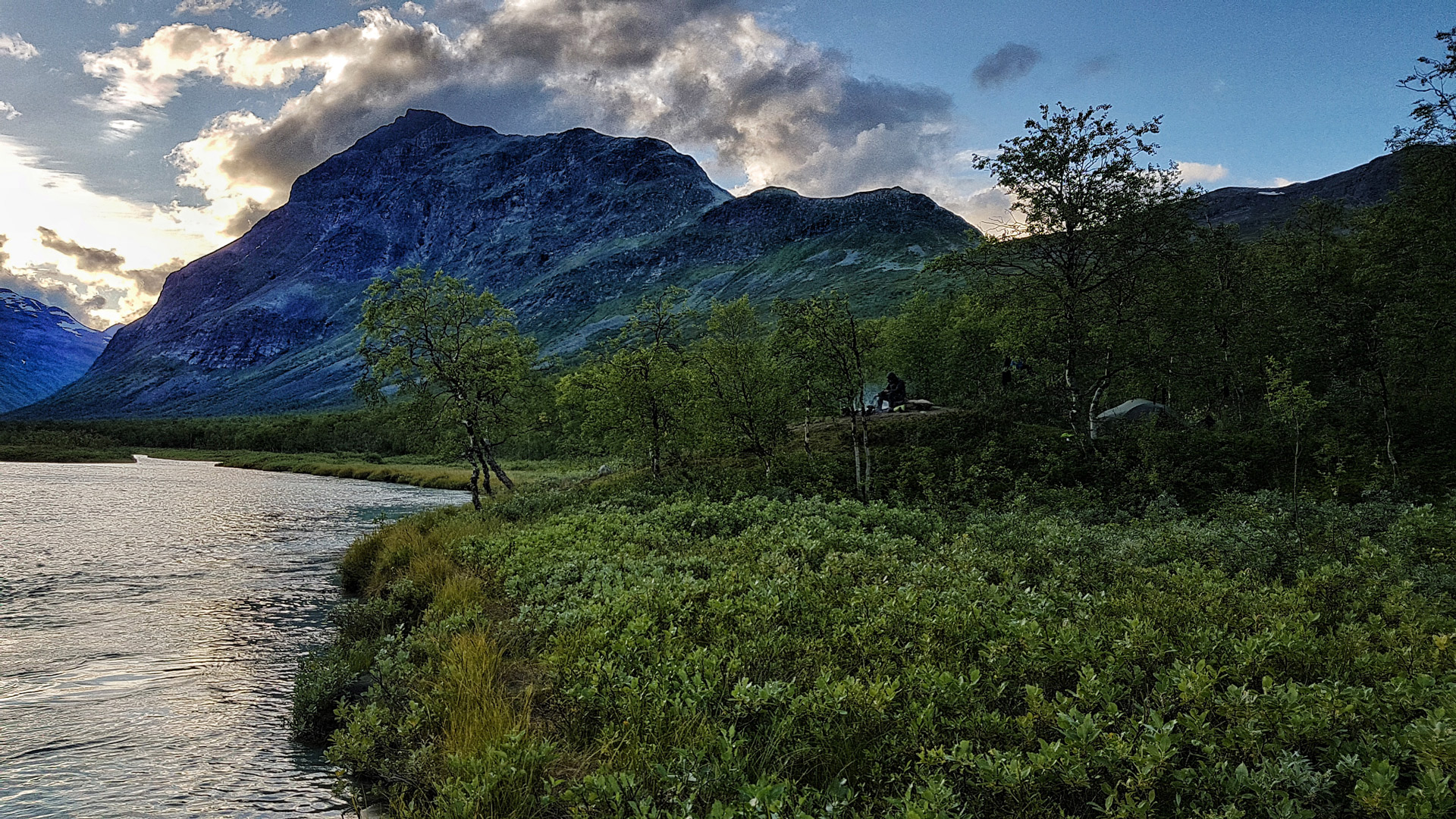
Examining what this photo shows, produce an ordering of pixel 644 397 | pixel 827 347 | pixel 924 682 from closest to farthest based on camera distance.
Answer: pixel 924 682 < pixel 827 347 < pixel 644 397

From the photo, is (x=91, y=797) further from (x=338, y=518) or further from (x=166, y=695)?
(x=338, y=518)

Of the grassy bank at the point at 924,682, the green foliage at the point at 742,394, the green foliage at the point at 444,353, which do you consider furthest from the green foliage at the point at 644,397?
the grassy bank at the point at 924,682

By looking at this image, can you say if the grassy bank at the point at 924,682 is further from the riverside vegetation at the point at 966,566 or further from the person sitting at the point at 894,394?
the person sitting at the point at 894,394

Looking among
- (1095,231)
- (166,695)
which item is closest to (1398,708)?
(166,695)

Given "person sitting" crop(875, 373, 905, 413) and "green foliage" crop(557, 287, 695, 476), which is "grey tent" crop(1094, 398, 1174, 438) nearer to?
"person sitting" crop(875, 373, 905, 413)

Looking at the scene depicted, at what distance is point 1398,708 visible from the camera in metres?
5.50

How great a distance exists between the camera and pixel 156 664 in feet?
40.6

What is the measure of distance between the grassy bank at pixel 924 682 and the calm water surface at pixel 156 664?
1.02 meters

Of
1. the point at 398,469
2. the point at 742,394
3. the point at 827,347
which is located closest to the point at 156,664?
the point at 742,394

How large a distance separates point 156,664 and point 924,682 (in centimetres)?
1396

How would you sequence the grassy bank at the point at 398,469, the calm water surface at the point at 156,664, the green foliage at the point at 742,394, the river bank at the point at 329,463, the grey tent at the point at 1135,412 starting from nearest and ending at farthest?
the calm water surface at the point at 156,664 → the green foliage at the point at 742,394 → the grey tent at the point at 1135,412 → the grassy bank at the point at 398,469 → the river bank at the point at 329,463

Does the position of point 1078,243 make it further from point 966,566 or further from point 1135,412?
point 966,566

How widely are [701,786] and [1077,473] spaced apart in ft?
80.8

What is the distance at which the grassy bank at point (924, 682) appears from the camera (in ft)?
15.5
